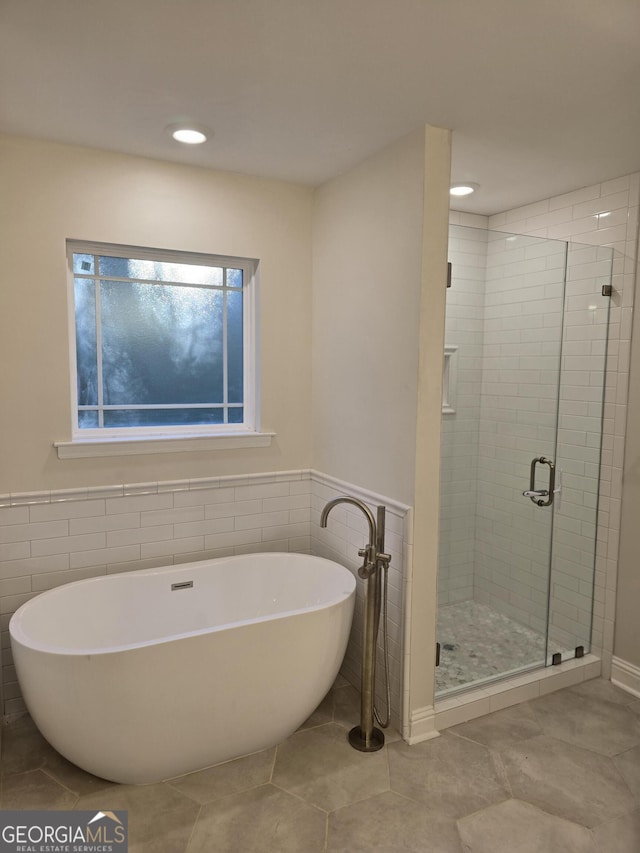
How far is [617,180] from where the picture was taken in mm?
2855

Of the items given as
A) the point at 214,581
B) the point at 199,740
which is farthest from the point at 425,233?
the point at 199,740

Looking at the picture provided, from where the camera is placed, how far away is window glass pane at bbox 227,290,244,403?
3.14 meters

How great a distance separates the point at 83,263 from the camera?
9.04 ft

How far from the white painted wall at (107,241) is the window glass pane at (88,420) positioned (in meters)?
0.16

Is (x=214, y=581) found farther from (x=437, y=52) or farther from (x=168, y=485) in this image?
(x=437, y=52)

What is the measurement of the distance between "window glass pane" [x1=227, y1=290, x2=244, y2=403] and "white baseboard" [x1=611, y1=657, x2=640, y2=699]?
7.93 feet

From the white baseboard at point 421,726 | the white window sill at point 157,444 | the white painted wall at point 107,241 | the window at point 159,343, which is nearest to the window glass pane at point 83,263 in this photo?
the window at point 159,343

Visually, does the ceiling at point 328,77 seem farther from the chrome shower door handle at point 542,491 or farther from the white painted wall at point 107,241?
the chrome shower door handle at point 542,491

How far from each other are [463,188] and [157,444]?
2058 millimetres

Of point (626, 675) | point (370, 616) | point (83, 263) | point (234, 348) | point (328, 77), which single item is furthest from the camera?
point (234, 348)

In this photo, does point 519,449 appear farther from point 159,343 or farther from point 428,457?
point 159,343

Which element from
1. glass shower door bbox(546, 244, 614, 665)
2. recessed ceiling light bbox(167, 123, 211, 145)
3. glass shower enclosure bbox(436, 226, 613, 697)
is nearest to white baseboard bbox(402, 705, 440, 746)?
glass shower enclosure bbox(436, 226, 613, 697)

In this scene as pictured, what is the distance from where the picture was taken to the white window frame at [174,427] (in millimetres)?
2715

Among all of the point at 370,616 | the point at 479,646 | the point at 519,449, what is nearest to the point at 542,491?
the point at 519,449
